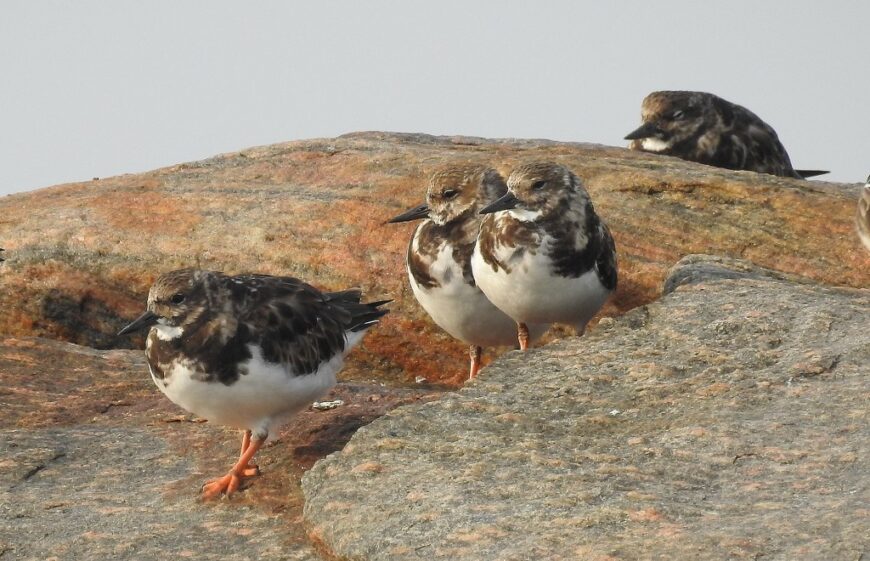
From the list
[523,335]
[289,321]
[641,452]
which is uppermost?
[289,321]

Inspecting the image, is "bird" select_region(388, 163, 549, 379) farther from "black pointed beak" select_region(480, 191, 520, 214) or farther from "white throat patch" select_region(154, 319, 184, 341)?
"white throat patch" select_region(154, 319, 184, 341)

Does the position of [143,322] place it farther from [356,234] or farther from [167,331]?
[356,234]

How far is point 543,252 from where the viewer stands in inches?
432

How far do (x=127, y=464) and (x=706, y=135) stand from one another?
10.6 meters

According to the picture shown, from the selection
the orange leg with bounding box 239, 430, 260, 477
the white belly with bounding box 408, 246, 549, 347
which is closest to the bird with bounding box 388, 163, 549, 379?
the white belly with bounding box 408, 246, 549, 347

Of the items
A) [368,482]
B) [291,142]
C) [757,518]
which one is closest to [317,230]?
[291,142]

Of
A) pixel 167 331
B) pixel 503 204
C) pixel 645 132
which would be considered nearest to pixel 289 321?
pixel 167 331

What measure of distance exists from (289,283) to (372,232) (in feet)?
14.5

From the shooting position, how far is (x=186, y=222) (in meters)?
15.5

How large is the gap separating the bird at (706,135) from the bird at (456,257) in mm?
6413

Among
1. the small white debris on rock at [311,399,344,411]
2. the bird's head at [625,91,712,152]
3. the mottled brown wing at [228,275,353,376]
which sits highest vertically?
the bird's head at [625,91,712,152]

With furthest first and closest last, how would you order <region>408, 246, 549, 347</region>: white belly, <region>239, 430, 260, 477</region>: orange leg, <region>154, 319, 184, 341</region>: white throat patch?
<region>408, 246, 549, 347</region>: white belly < <region>239, 430, 260, 477</region>: orange leg < <region>154, 319, 184, 341</region>: white throat patch

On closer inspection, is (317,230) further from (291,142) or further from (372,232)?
(291,142)

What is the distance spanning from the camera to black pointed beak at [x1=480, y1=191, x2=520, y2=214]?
11.1 m
